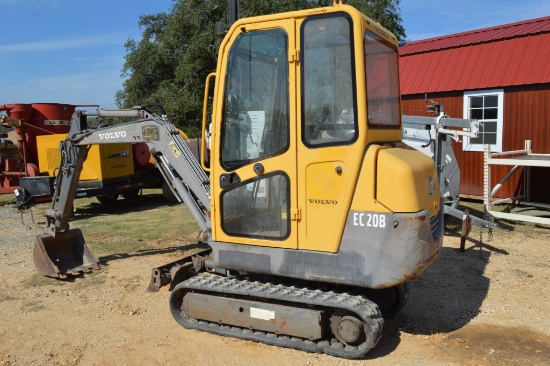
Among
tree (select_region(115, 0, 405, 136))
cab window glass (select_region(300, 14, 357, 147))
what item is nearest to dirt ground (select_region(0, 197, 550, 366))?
cab window glass (select_region(300, 14, 357, 147))

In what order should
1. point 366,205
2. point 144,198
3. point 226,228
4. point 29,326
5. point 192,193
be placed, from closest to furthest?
point 366,205, point 226,228, point 29,326, point 192,193, point 144,198

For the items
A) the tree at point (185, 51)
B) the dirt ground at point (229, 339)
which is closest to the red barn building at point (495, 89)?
the dirt ground at point (229, 339)

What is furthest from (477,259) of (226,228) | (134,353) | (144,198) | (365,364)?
(144,198)

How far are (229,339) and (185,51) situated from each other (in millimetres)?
20336

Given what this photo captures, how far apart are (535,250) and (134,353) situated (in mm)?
6649

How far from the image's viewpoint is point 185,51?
2316 centimetres

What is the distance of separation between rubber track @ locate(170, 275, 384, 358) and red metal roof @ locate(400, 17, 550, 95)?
375 inches

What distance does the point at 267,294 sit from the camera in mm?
4461

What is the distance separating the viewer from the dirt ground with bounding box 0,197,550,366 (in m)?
4.41

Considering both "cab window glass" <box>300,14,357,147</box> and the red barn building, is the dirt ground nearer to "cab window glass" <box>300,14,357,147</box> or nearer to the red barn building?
"cab window glass" <box>300,14,357,147</box>

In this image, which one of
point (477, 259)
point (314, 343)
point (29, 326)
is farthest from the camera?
point (477, 259)

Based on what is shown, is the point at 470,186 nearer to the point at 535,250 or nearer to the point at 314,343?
the point at 535,250

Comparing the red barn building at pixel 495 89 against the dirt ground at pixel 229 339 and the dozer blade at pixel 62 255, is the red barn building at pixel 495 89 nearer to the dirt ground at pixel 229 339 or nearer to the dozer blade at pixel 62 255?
the dirt ground at pixel 229 339

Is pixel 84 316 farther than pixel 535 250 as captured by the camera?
No
